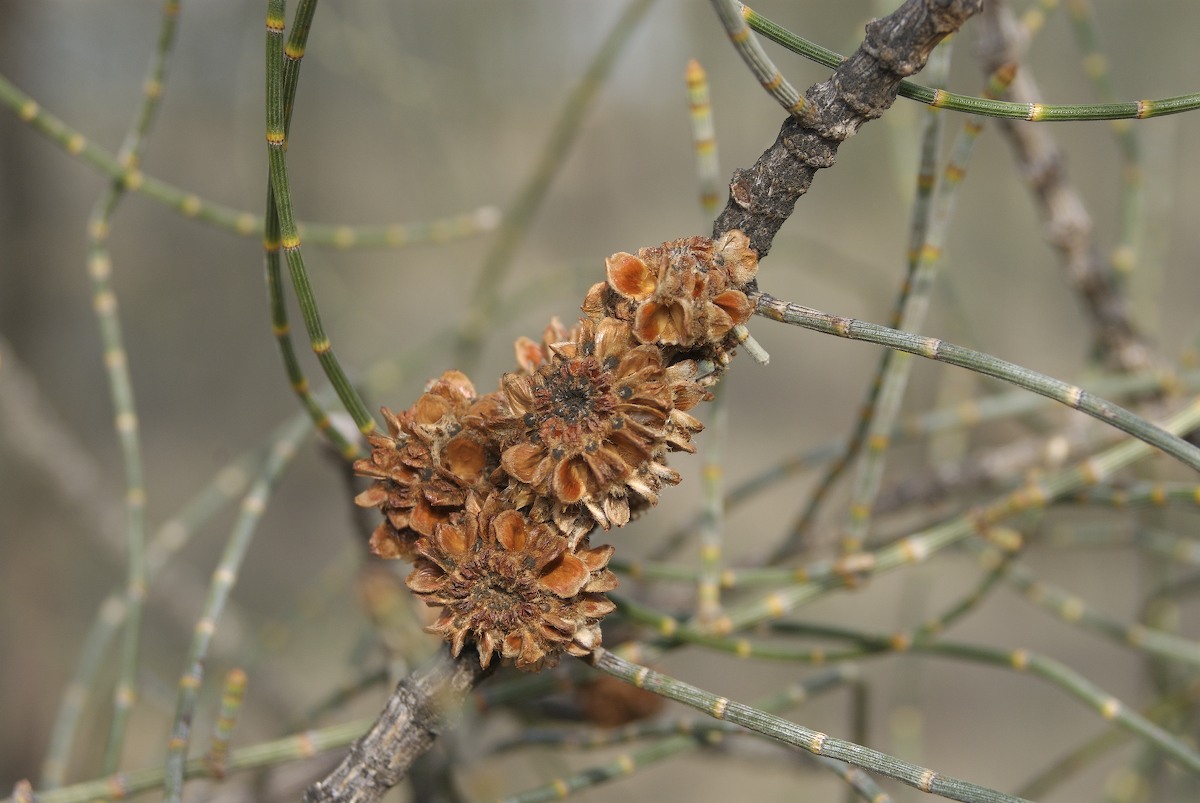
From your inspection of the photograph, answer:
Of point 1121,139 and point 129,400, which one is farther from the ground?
point 1121,139

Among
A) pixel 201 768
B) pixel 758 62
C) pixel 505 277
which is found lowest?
pixel 201 768

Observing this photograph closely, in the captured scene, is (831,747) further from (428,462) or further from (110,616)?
(110,616)


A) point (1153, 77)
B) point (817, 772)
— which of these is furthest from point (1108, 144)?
point (817, 772)

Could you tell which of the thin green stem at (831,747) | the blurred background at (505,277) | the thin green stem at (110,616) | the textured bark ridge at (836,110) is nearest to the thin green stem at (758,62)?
the textured bark ridge at (836,110)

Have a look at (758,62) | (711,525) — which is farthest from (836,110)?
(711,525)

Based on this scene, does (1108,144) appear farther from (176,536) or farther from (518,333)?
(176,536)

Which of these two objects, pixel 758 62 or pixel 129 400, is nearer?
pixel 758 62

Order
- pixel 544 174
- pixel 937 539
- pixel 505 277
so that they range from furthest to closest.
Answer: pixel 505 277, pixel 544 174, pixel 937 539
